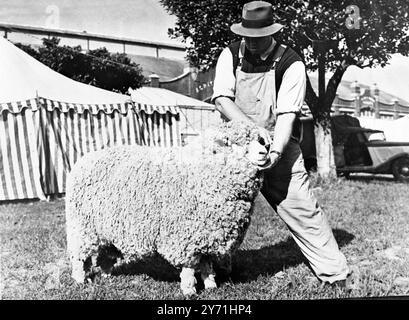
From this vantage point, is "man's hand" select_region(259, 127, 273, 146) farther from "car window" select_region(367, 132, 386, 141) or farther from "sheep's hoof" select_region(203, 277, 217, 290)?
"car window" select_region(367, 132, 386, 141)

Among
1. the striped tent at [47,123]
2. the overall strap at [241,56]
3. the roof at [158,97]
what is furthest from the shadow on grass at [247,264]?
the roof at [158,97]

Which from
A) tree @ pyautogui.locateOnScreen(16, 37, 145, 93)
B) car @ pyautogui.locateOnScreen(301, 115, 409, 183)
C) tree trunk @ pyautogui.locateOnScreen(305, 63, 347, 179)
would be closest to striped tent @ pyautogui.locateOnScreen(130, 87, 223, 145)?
tree @ pyautogui.locateOnScreen(16, 37, 145, 93)

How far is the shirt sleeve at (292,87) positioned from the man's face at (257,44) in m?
0.25

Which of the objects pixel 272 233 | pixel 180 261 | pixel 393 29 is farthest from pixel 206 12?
pixel 180 261

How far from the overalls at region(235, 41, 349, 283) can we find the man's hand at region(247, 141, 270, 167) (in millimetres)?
377

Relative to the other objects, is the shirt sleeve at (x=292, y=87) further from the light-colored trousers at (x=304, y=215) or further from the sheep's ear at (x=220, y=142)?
the sheep's ear at (x=220, y=142)

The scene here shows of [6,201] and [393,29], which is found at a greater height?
[393,29]

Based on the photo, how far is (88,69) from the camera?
981 cm

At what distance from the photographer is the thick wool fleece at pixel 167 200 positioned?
9.86 feet

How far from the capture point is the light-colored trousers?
10.7 ft

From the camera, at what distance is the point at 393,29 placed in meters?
5.77

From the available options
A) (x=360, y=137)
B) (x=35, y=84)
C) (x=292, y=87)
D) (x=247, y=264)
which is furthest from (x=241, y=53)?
(x=360, y=137)
